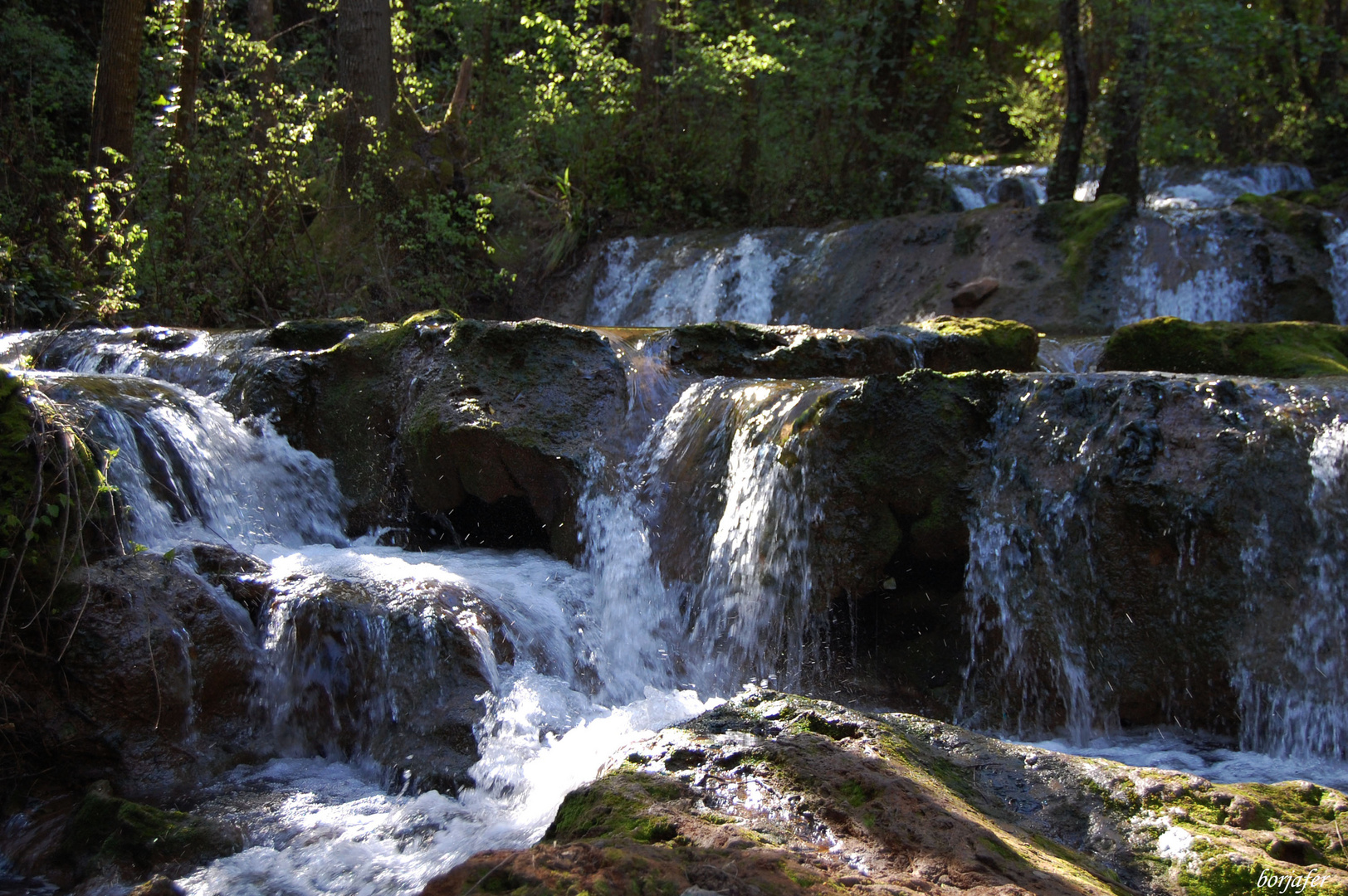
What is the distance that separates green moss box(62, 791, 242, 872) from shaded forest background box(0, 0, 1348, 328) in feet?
22.2

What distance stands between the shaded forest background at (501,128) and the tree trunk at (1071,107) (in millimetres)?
32

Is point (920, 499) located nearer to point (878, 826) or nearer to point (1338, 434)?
point (1338, 434)

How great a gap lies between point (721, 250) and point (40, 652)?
31.2ft

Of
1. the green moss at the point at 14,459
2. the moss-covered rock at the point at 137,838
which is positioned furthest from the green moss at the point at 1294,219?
the green moss at the point at 14,459

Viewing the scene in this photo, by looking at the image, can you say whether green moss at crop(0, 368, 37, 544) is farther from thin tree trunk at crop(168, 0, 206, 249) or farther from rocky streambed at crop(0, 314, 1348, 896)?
thin tree trunk at crop(168, 0, 206, 249)

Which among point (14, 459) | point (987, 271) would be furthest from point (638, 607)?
point (987, 271)

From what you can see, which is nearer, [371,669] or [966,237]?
[371,669]

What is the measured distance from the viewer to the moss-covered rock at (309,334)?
298 inches

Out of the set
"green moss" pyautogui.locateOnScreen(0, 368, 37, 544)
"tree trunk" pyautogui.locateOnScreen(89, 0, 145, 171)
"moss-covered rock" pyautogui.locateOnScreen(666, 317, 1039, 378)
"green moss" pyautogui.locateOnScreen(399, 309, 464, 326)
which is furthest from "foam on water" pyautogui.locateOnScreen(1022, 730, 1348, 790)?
"tree trunk" pyautogui.locateOnScreen(89, 0, 145, 171)

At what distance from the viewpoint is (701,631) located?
5480 mm

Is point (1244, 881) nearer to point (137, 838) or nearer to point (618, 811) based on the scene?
point (618, 811)

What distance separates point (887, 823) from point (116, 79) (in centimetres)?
1080

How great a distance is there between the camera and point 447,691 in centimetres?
443

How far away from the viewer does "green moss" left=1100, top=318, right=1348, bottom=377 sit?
250 inches
